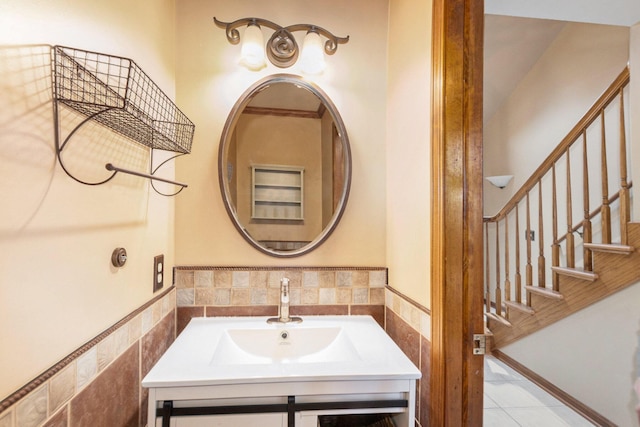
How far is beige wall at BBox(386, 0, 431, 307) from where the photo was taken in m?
1.09

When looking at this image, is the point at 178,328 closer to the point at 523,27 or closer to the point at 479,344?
the point at 479,344

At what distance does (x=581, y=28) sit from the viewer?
2.60 metres

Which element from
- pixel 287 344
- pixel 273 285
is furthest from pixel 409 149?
pixel 287 344

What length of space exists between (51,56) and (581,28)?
3.63m

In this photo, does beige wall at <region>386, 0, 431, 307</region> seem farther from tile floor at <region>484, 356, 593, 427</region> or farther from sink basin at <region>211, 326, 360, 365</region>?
tile floor at <region>484, 356, 593, 427</region>

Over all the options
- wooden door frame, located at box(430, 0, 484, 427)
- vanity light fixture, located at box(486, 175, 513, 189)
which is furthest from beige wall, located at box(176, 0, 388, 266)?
vanity light fixture, located at box(486, 175, 513, 189)

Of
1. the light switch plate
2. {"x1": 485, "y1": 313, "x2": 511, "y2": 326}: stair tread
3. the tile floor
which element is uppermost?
the light switch plate

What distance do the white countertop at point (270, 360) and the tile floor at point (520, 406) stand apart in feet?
4.32

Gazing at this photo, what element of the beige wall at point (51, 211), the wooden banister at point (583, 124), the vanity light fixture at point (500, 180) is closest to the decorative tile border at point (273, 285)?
the beige wall at point (51, 211)

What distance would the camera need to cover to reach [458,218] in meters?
0.96

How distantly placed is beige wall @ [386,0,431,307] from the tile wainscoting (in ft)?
0.45

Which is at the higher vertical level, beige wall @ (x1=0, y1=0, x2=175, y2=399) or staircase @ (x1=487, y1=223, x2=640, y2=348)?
beige wall @ (x1=0, y1=0, x2=175, y2=399)

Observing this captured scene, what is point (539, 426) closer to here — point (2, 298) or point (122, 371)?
point (122, 371)

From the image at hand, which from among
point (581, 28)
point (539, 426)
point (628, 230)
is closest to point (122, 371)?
point (539, 426)
